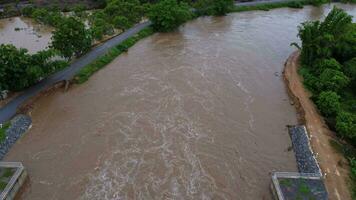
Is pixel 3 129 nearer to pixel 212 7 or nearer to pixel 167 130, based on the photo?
pixel 167 130

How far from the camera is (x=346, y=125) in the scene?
955 inches

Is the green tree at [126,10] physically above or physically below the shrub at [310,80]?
above

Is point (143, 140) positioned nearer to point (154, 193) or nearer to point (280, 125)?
point (154, 193)

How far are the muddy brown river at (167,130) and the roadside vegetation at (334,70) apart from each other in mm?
2911

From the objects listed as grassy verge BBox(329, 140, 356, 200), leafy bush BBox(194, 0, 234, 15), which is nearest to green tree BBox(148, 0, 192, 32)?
leafy bush BBox(194, 0, 234, 15)

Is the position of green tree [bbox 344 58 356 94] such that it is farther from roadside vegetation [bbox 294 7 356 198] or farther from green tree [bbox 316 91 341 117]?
green tree [bbox 316 91 341 117]

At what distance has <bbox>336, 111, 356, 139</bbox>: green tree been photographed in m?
23.9

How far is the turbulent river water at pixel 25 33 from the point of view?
4272 centimetres

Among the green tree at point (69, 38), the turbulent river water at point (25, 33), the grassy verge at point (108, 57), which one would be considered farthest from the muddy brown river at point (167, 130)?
the turbulent river water at point (25, 33)

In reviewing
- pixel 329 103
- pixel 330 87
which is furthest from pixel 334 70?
pixel 329 103

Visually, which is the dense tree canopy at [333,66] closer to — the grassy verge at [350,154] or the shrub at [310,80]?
the shrub at [310,80]

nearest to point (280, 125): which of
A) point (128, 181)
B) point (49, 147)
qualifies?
point (128, 181)

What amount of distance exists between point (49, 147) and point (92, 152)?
3.51m

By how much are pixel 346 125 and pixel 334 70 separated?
8737 millimetres
